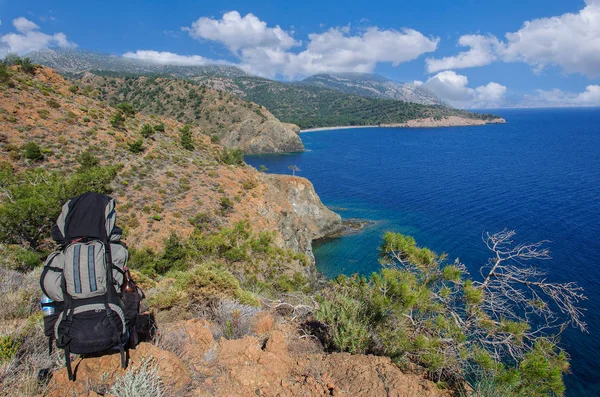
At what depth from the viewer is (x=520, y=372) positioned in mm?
4324

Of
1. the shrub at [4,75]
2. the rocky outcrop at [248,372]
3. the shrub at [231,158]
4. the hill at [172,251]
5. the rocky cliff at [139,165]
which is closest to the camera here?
the rocky outcrop at [248,372]

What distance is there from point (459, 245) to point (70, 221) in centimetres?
3156

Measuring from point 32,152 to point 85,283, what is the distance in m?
19.7

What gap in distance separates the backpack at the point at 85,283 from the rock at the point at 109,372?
14cm

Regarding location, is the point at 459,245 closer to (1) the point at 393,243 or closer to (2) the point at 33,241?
(1) the point at 393,243

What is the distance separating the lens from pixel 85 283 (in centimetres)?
296

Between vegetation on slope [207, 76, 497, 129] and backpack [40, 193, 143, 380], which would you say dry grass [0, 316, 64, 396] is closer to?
backpack [40, 193, 143, 380]

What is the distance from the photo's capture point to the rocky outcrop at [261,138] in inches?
3691

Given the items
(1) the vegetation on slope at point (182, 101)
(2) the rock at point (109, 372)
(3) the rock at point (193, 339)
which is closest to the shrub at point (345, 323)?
(3) the rock at point (193, 339)

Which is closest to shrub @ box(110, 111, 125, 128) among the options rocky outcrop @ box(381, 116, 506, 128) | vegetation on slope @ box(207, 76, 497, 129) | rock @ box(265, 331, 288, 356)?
rock @ box(265, 331, 288, 356)

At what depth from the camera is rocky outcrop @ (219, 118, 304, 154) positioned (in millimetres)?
93750

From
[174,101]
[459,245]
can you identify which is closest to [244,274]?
[459,245]

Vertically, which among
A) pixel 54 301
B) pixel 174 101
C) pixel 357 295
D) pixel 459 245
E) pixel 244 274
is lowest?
pixel 459 245

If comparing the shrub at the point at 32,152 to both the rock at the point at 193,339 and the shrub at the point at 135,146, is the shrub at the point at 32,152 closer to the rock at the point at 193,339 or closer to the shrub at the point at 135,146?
the shrub at the point at 135,146
